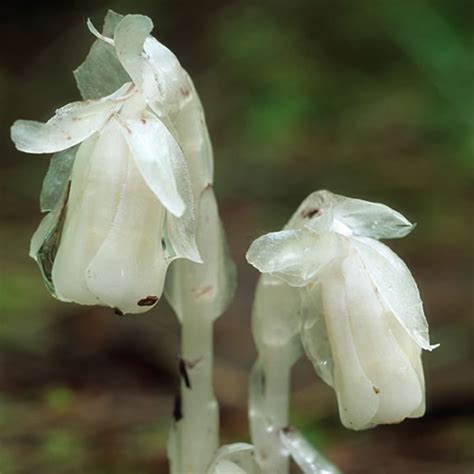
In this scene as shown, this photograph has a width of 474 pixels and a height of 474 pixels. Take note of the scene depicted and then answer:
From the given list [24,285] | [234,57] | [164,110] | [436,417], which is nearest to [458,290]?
[436,417]

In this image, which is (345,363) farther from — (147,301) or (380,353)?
(147,301)

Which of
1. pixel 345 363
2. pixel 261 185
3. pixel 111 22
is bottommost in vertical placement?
pixel 261 185

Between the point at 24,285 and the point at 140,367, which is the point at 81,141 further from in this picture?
the point at 24,285

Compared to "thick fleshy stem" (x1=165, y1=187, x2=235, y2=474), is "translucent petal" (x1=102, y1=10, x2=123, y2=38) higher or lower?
higher

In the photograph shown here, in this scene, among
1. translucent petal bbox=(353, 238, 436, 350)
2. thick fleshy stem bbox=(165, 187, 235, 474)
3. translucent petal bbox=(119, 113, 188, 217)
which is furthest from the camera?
thick fleshy stem bbox=(165, 187, 235, 474)

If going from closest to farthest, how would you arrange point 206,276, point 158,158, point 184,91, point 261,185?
point 158,158, point 184,91, point 206,276, point 261,185

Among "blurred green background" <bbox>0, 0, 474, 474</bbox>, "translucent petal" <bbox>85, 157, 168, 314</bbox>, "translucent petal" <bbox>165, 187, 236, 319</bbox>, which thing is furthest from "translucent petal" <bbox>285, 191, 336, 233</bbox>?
"blurred green background" <bbox>0, 0, 474, 474</bbox>

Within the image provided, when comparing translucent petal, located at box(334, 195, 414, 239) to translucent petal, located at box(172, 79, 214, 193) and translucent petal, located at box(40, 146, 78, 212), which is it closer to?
translucent petal, located at box(172, 79, 214, 193)

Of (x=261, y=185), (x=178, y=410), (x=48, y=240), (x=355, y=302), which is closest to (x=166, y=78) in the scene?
(x=48, y=240)
